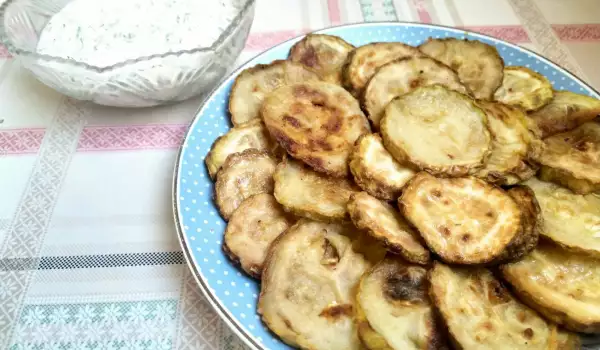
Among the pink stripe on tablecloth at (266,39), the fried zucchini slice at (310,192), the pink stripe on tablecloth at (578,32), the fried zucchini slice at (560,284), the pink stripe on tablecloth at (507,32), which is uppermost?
the pink stripe on tablecloth at (578,32)

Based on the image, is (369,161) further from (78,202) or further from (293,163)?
(78,202)

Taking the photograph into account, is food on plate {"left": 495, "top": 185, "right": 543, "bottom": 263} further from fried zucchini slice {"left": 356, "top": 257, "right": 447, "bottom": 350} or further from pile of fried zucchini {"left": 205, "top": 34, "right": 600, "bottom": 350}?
fried zucchini slice {"left": 356, "top": 257, "right": 447, "bottom": 350}

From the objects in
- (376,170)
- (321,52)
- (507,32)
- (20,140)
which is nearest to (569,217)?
(376,170)

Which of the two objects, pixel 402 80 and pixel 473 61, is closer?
pixel 402 80

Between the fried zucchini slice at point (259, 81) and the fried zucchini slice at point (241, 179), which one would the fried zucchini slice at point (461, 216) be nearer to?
the fried zucchini slice at point (241, 179)

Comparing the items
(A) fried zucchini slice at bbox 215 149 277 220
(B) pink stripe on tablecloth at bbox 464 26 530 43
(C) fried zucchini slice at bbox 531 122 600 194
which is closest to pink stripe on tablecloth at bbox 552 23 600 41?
(B) pink stripe on tablecloth at bbox 464 26 530 43

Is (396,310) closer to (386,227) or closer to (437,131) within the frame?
(386,227)

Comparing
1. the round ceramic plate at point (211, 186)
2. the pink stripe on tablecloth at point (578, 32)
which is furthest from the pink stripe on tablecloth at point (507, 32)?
the round ceramic plate at point (211, 186)
